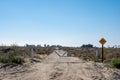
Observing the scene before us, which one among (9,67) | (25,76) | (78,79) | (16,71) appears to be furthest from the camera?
(9,67)

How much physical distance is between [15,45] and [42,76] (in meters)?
42.1

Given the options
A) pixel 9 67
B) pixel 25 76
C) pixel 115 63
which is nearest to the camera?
pixel 25 76

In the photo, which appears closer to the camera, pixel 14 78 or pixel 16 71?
pixel 14 78

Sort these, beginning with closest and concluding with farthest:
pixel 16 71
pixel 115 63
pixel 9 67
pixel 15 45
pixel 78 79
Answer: pixel 78 79 → pixel 16 71 → pixel 9 67 → pixel 115 63 → pixel 15 45

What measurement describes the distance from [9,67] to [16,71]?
1.89 m

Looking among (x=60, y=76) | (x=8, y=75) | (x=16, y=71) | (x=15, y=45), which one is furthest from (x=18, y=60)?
(x=15, y=45)

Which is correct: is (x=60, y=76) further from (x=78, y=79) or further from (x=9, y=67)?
(x=9, y=67)

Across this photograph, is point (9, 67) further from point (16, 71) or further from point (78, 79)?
point (78, 79)

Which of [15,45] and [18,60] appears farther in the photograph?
[15,45]

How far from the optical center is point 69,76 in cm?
1772

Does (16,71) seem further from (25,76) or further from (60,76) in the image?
(60,76)

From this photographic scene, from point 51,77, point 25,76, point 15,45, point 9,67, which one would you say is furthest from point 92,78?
point 15,45

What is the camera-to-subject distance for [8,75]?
60.6 ft

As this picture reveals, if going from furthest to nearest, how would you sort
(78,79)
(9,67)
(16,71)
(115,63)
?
(115,63) < (9,67) < (16,71) < (78,79)
